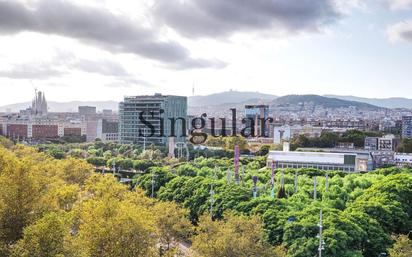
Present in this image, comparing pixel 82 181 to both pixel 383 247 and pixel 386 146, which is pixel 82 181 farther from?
pixel 386 146

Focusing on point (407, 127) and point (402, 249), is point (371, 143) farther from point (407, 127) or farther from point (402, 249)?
point (402, 249)

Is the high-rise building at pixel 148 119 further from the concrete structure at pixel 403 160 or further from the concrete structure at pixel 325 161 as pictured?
the concrete structure at pixel 403 160

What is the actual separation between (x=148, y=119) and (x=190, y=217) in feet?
206

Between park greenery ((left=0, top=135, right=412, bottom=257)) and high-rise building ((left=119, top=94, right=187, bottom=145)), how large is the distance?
5101cm

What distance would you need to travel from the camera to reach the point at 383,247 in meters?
27.0

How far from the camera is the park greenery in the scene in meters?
19.2

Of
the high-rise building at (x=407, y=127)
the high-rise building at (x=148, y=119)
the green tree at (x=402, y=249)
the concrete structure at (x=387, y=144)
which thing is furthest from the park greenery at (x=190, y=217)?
the high-rise building at (x=407, y=127)

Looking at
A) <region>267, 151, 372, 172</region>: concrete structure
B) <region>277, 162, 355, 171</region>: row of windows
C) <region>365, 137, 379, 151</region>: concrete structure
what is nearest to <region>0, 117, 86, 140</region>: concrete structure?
<region>267, 151, 372, 172</region>: concrete structure

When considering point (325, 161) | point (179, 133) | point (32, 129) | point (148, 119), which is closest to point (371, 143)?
point (325, 161)

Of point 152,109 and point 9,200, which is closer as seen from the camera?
point 9,200

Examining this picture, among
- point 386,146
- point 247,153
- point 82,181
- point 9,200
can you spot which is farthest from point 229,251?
point 386,146

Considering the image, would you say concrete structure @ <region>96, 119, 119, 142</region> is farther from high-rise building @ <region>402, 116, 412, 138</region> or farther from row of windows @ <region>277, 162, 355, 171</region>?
high-rise building @ <region>402, 116, 412, 138</region>

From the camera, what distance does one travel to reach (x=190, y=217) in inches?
1388

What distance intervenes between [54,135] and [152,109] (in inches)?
1641
